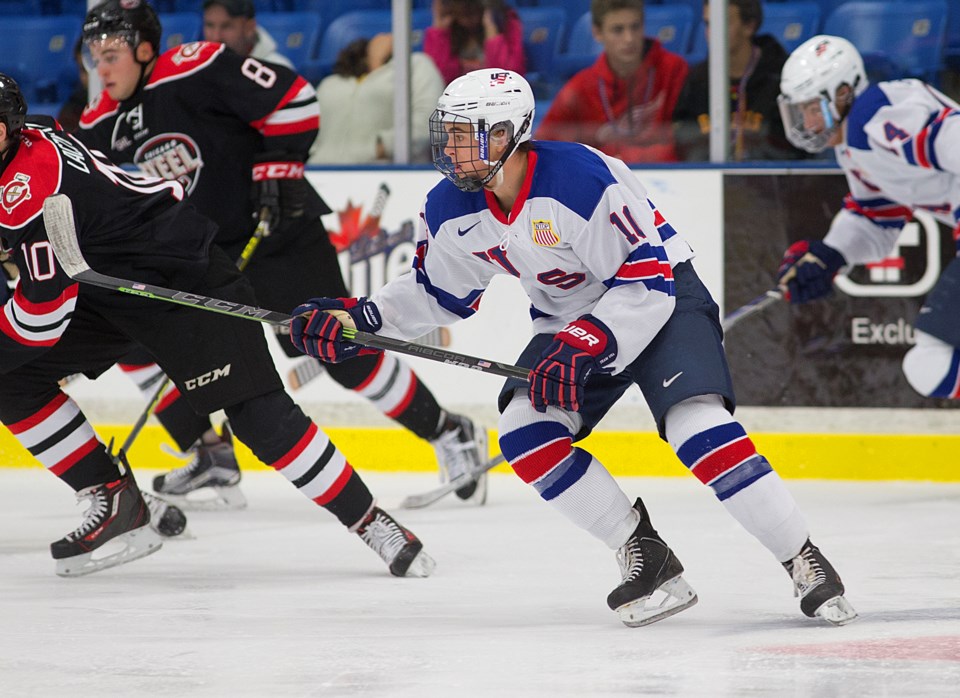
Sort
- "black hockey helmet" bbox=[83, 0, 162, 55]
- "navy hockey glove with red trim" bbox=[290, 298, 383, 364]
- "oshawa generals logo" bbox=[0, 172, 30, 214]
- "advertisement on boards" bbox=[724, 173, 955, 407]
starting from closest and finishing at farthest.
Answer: "navy hockey glove with red trim" bbox=[290, 298, 383, 364] < "oshawa generals logo" bbox=[0, 172, 30, 214] < "black hockey helmet" bbox=[83, 0, 162, 55] < "advertisement on boards" bbox=[724, 173, 955, 407]

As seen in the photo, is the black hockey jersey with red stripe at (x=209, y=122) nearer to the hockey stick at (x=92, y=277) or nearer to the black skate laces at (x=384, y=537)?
the hockey stick at (x=92, y=277)

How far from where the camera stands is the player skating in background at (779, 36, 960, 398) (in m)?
3.79

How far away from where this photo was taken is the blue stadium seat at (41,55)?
533 cm

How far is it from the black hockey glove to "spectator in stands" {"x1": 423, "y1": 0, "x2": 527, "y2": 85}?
1244 millimetres

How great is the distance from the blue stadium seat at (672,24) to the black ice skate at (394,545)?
2.16 metres

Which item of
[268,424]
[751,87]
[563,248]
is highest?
[563,248]

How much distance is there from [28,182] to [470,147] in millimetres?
906

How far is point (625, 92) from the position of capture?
187 inches

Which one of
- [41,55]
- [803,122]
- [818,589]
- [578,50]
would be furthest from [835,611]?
[41,55]

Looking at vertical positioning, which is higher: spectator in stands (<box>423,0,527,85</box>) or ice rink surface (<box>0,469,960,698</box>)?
spectator in stands (<box>423,0,527,85</box>)

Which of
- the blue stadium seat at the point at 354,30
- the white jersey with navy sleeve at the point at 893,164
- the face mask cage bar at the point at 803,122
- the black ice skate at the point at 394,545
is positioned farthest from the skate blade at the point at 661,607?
the blue stadium seat at the point at 354,30

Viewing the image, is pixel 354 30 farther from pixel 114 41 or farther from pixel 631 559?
pixel 631 559

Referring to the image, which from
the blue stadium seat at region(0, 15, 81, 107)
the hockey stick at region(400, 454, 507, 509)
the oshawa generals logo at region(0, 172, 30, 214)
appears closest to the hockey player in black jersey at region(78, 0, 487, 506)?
the hockey stick at region(400, 454, 507, 509)

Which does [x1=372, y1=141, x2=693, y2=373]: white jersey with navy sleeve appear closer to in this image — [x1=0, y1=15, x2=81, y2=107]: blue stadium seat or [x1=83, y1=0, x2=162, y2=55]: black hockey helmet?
[x1=83, y1=0, x2=162, y2=55]: black hockey helmet
